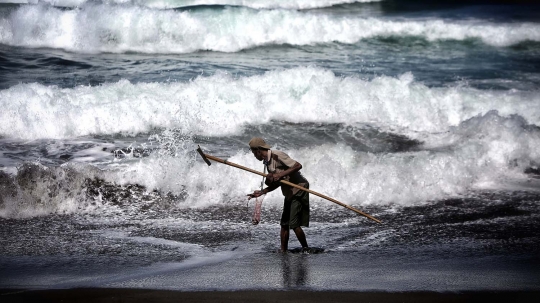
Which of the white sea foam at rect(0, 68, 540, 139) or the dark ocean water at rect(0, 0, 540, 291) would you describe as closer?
the dark ocean water at rect(0, 0, 540, 291)

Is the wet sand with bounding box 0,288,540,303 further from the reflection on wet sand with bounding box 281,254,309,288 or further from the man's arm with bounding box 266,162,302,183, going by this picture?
the man's arm with bounding box 266,162,302,183

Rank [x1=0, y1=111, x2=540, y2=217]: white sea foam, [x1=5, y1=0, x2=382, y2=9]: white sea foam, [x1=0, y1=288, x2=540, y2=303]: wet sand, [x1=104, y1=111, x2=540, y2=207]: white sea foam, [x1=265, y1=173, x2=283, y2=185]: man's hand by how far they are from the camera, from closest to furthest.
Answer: [x1=0, y1=288, x2=540, y2=303]: wet sand
[x1=265, y1=173, x2=283, y2=185]: man's hand
[x1=0, y1=111, x2=540, y2=217]: white sea foam
[x1=104, y1=111, x2=540, y2=207]: white sea foam
[x1=5, y1=0, x2=382, y2=9]: white sea foam

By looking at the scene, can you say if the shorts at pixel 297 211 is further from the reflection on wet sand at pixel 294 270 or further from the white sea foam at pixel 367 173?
the white sea foam at pixel 367 173

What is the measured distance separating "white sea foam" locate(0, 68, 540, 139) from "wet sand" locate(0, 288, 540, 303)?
6731 mm

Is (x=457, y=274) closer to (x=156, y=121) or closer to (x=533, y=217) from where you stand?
(x=533, y=217)

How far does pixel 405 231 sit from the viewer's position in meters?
7.96

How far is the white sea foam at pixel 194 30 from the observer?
18172mm

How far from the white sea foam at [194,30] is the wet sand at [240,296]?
1302cm

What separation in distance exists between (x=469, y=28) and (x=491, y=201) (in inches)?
538

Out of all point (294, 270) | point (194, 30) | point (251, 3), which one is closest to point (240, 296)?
point (294, 270)

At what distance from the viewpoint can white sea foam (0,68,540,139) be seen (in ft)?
40.5

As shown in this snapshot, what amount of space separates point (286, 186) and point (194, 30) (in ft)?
42.3

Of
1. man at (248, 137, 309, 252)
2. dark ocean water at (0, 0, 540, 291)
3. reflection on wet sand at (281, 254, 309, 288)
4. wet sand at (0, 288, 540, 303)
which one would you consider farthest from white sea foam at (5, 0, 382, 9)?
wet sand at (0, 288, 540, 303)

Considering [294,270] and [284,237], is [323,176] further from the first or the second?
[294,270]
